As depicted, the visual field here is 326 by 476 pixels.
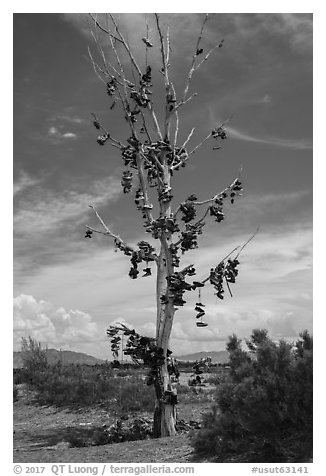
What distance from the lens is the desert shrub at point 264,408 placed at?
694 cm

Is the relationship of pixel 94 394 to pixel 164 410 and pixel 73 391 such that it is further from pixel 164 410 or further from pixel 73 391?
pixel 164 410

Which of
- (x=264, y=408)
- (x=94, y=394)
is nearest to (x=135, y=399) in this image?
(x=94, y=394)

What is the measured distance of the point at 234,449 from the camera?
A: 740cm

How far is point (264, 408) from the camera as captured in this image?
7039 millimetres

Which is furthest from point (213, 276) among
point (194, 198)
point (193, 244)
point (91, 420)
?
point (91, 420)

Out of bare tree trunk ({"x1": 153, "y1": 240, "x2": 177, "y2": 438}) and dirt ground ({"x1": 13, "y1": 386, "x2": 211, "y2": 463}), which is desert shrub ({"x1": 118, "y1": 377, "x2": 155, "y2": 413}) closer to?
dirt ground ({"x1": 13, "y1": 386, "x2": 211, "y2": 463})

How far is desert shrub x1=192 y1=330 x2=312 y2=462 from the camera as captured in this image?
6.94 metres

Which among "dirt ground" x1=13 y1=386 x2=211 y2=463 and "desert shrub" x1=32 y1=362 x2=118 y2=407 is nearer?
"dirt ground" x1=13 y1=386 x2=211 y2=463

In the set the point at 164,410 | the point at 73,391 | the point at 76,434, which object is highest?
the point at 164,410

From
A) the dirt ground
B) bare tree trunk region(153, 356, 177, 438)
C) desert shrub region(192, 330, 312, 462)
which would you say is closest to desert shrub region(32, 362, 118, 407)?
the dirt ground

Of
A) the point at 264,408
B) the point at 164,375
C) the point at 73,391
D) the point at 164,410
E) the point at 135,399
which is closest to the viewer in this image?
the point at 264,408

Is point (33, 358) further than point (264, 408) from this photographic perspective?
Yes
